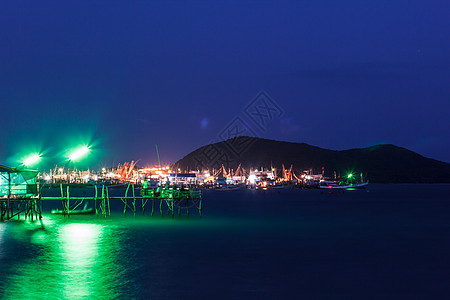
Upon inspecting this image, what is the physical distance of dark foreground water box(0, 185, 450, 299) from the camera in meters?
19.1

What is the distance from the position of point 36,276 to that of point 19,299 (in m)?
4.18

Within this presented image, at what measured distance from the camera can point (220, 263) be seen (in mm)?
25312

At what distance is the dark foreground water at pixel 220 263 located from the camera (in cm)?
1911

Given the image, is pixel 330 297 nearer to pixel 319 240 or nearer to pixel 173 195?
pixel 319 240

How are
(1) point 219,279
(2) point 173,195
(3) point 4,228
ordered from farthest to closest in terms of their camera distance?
(2) point 173,195 → (3) point 4,228 → (1) point 219,279

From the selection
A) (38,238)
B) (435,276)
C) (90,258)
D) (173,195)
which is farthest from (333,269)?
(173,195)

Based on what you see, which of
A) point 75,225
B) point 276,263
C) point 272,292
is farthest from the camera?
point 75,225

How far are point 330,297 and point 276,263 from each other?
723cm

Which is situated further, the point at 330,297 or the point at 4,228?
the point at 4,228

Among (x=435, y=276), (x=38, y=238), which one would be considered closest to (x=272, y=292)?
(x=435, y=276)

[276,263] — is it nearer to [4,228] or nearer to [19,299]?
[19,299]

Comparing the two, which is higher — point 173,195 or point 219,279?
point 173,195

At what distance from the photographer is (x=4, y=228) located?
1583 inches

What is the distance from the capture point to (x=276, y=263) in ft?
82.9
